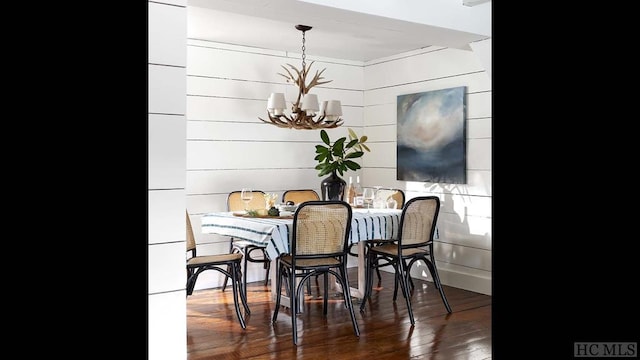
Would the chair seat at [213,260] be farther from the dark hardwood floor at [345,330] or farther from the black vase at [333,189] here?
the black vase at [333,189]

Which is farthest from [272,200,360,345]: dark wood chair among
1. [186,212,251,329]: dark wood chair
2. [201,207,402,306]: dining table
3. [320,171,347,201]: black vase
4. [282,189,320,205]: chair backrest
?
[282,189,320,205]: chair backrest

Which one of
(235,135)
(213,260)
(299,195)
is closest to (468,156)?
(299,195)

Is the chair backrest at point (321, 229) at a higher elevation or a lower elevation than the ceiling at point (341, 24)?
lower

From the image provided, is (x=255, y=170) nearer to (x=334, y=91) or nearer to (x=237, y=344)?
(x=334, y=91)

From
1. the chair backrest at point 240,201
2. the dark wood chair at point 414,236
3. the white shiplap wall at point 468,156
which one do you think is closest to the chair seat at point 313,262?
the dark wood chair at point 414,236

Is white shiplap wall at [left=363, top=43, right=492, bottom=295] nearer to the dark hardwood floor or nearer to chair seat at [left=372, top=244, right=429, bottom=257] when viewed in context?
the dark hardwood floor

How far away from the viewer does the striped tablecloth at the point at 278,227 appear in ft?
11.7

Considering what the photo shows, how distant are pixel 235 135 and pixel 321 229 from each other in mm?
1925

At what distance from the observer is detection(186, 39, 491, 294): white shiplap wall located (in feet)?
15.4

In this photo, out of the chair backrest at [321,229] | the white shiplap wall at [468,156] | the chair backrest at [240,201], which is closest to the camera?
the chair backrest at [321,229]

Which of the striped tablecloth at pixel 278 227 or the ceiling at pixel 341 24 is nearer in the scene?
the ceiling at pixel 341 24

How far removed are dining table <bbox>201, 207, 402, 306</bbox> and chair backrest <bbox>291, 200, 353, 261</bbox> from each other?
137 mm

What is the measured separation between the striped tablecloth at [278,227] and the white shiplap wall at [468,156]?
2.92 feet
